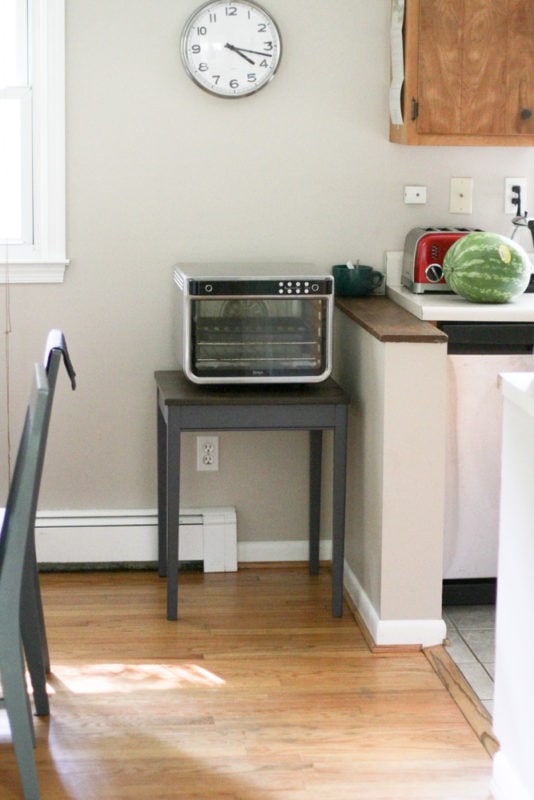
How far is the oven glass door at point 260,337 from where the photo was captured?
11.6 feet

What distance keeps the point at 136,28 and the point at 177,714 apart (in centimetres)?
208

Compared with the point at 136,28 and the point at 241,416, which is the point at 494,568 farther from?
the point at 136,28

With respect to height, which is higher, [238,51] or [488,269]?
[238,51]

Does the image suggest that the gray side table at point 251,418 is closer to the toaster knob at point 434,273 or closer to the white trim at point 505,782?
the toaster knob at point 434,273

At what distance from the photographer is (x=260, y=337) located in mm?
3572

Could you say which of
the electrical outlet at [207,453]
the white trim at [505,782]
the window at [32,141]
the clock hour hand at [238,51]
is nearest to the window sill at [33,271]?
the window at [32,141]

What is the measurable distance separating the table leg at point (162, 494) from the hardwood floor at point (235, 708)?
0.13 m

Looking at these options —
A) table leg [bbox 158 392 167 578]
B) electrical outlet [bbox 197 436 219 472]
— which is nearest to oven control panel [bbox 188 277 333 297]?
table leg [bbox 158 392 167 578]

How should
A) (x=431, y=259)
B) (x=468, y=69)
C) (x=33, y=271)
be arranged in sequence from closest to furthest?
(x=468, y=69), (x=431, y=259), (x=33, y=271)

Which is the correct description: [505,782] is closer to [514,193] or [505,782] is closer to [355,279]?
[355,279]

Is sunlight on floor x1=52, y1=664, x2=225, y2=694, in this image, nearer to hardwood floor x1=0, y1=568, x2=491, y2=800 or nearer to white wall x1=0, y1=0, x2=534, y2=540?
hardwood floor x1=0, y1=568, x2=491, y2=800

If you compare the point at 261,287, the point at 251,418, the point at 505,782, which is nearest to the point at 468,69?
the point at 261,287

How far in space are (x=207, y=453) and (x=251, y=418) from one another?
0.57 m

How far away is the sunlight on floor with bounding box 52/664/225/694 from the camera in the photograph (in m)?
3.13
